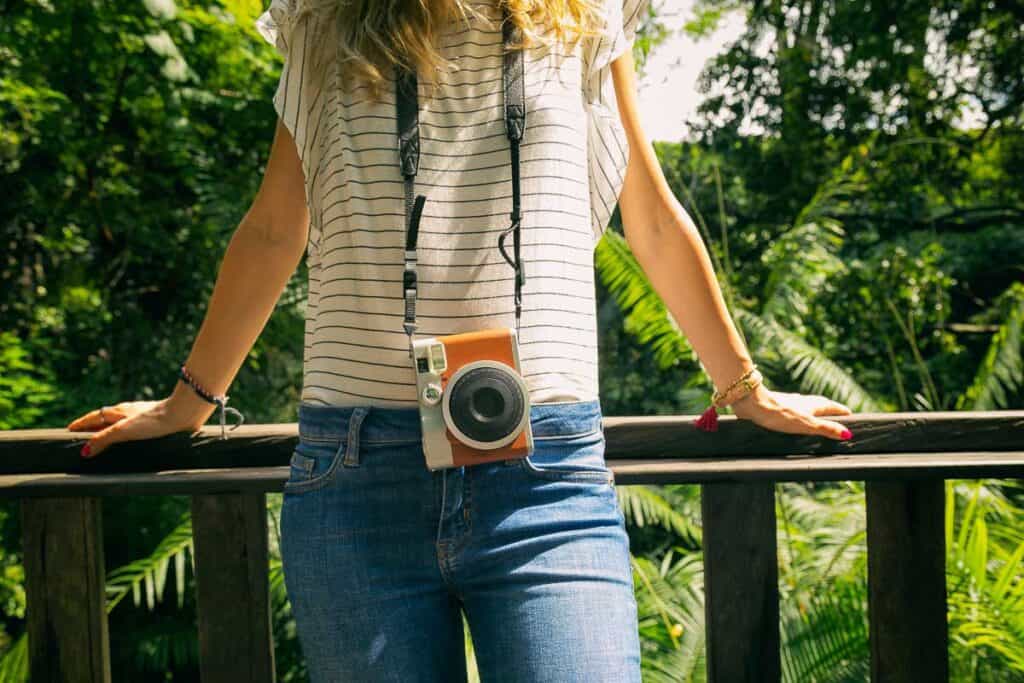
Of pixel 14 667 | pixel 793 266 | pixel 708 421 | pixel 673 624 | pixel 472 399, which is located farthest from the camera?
pixel 793 266

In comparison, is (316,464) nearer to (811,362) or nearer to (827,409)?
(827,409)

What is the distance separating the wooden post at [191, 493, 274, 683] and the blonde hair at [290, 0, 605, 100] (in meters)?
0.61

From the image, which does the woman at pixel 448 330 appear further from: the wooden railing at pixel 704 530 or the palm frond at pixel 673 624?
the palm frond at pixel 673 624

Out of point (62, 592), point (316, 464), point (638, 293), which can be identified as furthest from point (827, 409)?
point (638, 293)

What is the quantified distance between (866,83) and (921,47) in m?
0.54

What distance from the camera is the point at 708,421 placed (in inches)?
52.2

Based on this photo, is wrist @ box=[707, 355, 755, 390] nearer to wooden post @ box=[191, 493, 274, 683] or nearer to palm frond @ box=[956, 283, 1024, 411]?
wooden post @ box=[191, 493, 274, 683]

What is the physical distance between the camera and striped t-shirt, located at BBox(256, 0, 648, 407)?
1.04 meters

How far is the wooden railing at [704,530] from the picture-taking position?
132cm

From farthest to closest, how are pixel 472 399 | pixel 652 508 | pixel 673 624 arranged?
pixel 652 508 < pixel 673 624 < pixel 472 399

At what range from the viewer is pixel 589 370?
3.56 feet

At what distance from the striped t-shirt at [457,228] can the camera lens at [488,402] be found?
5 centimetres

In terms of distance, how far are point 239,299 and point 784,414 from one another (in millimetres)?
740

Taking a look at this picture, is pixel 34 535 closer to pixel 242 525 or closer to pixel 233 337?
pixel 242 525
